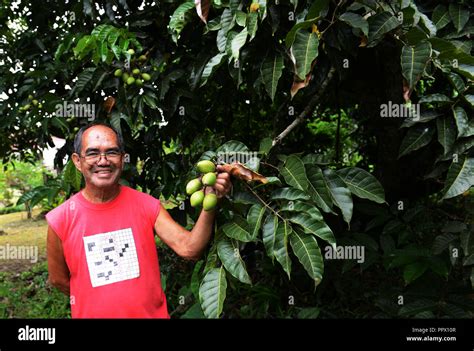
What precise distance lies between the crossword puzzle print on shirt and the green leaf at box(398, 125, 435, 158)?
39.3 inches

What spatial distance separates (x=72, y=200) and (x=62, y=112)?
0.78 m

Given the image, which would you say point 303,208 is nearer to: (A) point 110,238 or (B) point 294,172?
(B) point 294,172

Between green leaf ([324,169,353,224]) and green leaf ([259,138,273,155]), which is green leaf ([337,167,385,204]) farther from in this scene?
green leaf ([259,138,273,155])

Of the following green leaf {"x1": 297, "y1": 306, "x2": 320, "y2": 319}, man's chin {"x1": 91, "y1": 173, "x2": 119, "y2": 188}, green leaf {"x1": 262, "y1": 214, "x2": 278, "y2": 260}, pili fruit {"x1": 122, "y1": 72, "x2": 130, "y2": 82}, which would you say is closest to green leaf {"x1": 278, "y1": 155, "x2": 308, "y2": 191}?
green leaf {"x1": 262, "y1": 214, "x2": 278, "y2": 260}

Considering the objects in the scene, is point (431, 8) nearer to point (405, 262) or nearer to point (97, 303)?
point (405, 262)

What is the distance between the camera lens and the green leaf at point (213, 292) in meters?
1.41

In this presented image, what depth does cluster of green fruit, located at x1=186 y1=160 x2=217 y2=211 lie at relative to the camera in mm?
1429

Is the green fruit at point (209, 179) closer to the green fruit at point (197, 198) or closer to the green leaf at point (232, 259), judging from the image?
the green fruit at point (197, 198)

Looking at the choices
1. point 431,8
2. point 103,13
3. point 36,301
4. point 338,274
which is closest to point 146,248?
point 103,13

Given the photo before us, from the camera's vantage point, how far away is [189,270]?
3873mm

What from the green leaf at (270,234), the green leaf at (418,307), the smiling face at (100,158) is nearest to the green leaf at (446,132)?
the green leaf at (270,234)

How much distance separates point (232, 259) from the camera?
1.45m

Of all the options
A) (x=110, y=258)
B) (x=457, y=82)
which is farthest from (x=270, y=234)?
(x=457, y=82)

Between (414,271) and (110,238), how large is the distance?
1.44 metres
